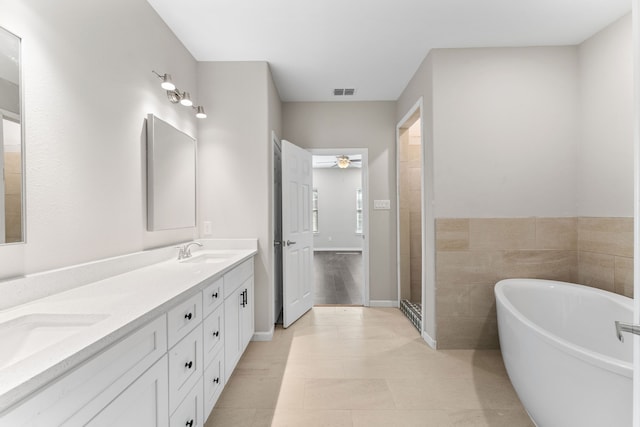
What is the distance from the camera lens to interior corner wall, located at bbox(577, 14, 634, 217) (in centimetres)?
217

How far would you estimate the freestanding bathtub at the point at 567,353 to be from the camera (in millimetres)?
1240

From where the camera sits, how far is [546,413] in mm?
1560

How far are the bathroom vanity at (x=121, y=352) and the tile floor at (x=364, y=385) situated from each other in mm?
365

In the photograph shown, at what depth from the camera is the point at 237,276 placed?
224 cm

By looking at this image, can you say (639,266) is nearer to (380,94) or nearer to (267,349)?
(267,349)

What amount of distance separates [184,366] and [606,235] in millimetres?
3113

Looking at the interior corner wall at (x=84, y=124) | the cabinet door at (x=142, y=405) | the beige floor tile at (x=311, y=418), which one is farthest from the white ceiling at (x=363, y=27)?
the beige floor tile at (x=311, y=418)

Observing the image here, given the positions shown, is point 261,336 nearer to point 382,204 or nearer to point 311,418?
point 311,418

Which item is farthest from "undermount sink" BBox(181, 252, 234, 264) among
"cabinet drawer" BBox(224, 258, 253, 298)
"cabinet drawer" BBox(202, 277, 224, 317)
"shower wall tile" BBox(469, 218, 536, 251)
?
"shower wall tile" BBox(469, 218, 536, 251)

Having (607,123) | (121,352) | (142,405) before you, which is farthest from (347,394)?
(607,123)

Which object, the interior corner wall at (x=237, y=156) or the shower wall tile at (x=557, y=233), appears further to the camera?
the interior corner wall at (x=237, y=156)

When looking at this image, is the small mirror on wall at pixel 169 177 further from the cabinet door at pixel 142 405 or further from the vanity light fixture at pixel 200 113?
the cabinet door at pixel 142 405

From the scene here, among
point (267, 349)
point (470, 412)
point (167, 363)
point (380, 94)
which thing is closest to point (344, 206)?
point (380, 94)

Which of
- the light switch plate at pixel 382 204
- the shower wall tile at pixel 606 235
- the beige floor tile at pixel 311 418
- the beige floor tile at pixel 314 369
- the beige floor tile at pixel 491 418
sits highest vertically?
the light switch plate at pixel 382 204
